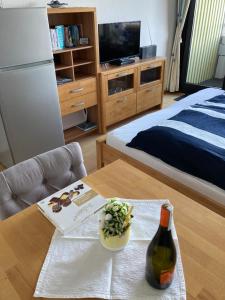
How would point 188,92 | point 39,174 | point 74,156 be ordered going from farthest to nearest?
1. point 188,92
2. point 74,156
3. point 39,174

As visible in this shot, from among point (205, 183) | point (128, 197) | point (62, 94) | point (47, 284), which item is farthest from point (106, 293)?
point (62, 94)

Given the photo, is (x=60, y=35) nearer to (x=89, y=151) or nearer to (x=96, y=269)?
(x=89, y=151)

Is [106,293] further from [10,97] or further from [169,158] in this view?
[10,97]

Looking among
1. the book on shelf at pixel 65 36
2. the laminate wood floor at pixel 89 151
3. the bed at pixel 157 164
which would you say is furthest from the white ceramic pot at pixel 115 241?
the book on shelf at pixel 65 36

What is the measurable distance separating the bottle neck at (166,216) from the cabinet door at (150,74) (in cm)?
300

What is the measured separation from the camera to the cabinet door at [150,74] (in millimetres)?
3463

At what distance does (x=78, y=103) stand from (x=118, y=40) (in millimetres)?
1048

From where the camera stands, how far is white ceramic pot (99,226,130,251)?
2.60ft

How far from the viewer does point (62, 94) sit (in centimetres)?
267

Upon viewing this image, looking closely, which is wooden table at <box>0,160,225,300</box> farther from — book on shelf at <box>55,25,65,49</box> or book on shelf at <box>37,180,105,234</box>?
book on shelf at <box>55,25,65,49</box>

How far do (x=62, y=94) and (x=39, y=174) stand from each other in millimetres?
1684

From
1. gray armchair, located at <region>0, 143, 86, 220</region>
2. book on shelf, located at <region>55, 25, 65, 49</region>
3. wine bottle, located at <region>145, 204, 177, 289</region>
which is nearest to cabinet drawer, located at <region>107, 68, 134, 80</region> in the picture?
book on shelf, located at <region>55, 25, 65, 49</region>

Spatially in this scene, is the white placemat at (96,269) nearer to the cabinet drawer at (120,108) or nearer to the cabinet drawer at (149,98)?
the cabinet drawer at (120,108)

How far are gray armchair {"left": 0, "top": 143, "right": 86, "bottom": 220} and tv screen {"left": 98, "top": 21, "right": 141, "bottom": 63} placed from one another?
2.19 metres
